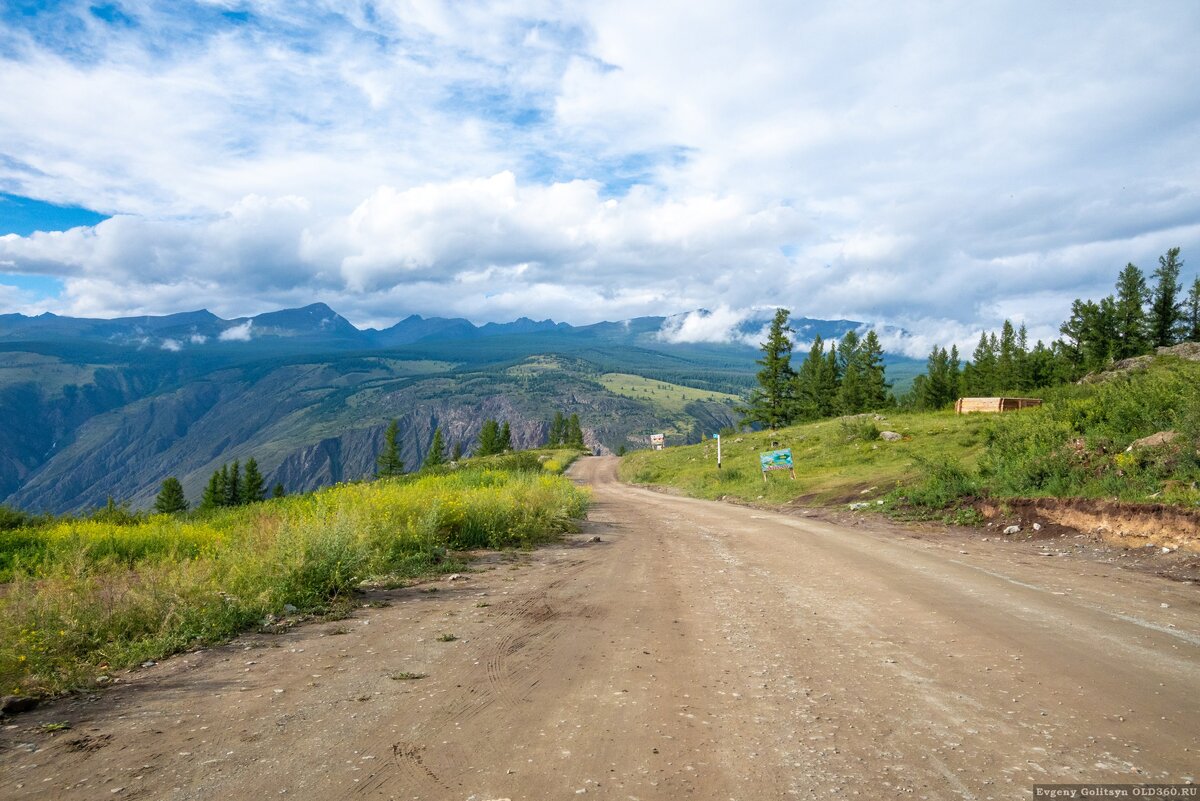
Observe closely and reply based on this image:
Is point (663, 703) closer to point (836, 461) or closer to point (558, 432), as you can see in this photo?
point (836, 461)

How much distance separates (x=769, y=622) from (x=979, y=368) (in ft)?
349

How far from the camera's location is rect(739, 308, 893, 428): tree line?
5797 centimetres

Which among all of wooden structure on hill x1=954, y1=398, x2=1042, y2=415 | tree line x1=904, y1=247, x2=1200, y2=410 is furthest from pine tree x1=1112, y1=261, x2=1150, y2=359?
wooden structure on hill x1=954, y1=398, x2=1042, y2=415

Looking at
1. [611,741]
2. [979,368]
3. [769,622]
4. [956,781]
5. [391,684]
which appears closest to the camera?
[956,781]

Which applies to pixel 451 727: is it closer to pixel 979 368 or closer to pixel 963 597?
pixel 963 597

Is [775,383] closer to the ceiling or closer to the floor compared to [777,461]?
closer to the ceiling

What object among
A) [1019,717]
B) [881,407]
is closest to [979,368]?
[881,407]

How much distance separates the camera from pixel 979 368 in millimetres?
97062

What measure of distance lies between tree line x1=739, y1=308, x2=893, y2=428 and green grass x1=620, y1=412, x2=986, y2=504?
16.0 metres

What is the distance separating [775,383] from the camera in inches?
2299

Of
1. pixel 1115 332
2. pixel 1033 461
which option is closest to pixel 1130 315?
pixel 1115 332

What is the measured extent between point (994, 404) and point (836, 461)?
41.2ft

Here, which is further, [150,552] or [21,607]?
[150,552]

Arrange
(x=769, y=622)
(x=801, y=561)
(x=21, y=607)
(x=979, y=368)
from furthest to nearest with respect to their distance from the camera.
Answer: (x=979, y=368), (x=801, y=561), (x=769, y=622), (x=21, y=607)
